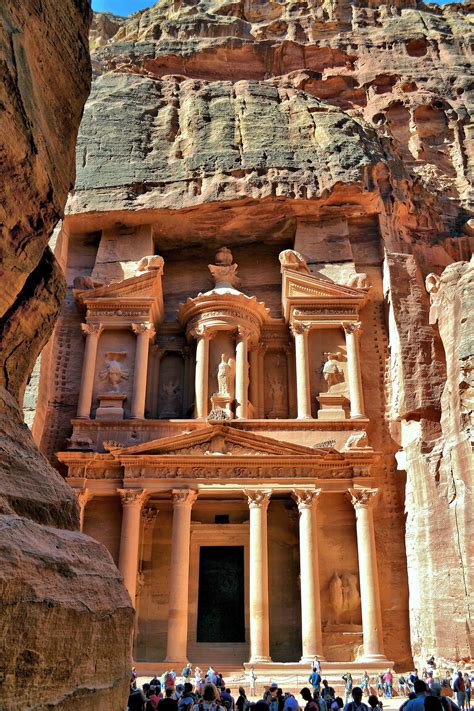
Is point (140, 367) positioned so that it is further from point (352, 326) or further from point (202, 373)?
point (352, 326)

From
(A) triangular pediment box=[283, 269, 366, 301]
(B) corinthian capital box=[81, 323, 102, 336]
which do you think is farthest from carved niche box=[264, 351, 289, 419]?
(B) corinthian capital box=[81, 323, 102, 336]

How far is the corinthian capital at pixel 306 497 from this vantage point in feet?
61.8

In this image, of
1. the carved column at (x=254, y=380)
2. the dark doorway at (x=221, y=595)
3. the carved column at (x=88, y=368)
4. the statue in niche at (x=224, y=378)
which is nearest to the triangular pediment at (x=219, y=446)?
the statue in niche at (x=224, y=378)

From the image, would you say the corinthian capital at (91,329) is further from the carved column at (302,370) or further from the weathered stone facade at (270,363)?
the carved column at (302,370)

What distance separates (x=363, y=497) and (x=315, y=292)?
6.97 meters

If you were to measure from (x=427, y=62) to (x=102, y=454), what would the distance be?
25792 millimetres

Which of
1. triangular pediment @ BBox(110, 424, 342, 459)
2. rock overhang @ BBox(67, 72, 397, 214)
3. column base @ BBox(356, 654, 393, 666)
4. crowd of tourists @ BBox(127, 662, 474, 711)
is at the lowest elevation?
crowd of tourists @ BBox(127, 662, 474, 711)

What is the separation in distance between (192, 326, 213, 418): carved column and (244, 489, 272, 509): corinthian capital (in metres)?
3.13

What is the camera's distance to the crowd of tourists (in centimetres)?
577

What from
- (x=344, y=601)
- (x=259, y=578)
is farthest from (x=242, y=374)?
(x=344, y=601)

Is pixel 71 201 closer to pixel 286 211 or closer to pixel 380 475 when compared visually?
pixel 286 211

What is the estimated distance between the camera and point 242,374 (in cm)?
2166

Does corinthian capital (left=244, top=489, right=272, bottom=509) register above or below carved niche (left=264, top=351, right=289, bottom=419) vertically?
below

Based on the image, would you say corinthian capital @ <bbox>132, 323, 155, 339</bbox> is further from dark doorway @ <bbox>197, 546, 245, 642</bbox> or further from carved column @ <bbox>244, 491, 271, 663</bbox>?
dark doorway @ <bbox>197, 546, 245, 642</bbox>
